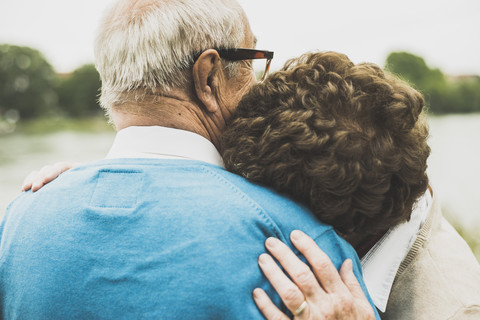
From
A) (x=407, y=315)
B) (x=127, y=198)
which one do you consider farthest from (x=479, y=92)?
(x=127, y=198)

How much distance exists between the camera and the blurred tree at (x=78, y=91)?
3962 cm

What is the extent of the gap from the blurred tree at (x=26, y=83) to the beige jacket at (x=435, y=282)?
39651 mm

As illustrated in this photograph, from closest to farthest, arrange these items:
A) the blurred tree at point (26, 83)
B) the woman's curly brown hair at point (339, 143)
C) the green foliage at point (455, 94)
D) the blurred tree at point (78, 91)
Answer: the woman's curly brown hair at point (339, 143), the green foliage at point (455, 94), the blurred tree at point (26, 83), the blurred tree at point (78, 91)

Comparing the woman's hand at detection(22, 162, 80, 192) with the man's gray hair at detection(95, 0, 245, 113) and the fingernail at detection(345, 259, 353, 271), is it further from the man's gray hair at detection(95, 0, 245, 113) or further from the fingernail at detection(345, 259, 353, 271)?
the fingernail at detection(345, 259, 353, 271)

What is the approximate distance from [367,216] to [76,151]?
61.6ft

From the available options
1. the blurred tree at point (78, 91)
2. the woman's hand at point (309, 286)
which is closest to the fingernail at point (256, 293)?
the woman's hand at point (309, 286)

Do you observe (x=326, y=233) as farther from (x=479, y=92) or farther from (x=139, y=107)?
(x=479, y=92)

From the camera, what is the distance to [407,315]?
179 centimetres

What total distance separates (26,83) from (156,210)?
4303cm

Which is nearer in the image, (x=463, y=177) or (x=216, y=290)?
(x=216, y=290)

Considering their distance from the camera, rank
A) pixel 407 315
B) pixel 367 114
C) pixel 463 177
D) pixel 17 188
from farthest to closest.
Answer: pixel 17 188
pixel 463 177
pixel 407 315
pixel 367 114

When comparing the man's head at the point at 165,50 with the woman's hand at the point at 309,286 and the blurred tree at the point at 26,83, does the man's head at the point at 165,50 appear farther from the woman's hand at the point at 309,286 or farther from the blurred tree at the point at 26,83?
the blurred tree at the point at 26,83

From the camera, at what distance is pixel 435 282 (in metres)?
1.75

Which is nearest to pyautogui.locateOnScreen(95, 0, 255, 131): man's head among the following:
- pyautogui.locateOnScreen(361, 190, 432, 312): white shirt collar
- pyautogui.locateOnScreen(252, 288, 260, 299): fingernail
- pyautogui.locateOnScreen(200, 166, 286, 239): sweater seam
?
pyautogui.locateOnScreen(200, 166, 286, 239): sweater seam
